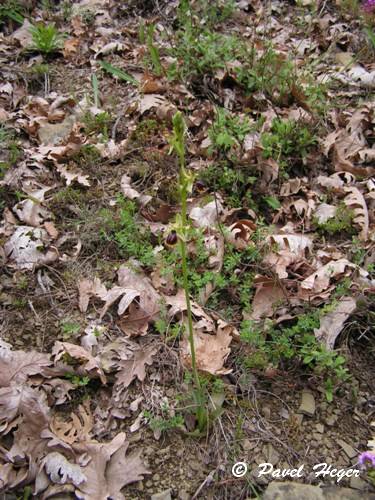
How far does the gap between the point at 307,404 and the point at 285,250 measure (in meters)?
0.84

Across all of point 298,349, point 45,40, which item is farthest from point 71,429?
point 45,40

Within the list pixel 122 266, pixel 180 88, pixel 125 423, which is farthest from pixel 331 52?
pixel 125 423

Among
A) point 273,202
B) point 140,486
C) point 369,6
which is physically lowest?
point 140,486

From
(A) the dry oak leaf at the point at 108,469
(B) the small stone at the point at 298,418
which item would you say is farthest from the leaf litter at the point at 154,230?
(B) the small stone at the point at 298,418

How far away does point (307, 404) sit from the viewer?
2020 mm

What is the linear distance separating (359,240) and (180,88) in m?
1.84

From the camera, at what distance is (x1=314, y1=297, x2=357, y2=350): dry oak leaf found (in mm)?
2117

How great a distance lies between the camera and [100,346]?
222cm

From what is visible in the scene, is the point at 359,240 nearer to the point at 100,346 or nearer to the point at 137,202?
the point at 137,202

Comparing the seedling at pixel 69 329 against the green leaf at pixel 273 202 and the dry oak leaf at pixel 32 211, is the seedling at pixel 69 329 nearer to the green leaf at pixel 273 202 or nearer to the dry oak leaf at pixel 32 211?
the dry oak leaf at pixel 32 211

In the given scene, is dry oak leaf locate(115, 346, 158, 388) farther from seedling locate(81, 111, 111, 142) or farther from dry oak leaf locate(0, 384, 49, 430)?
seedling locate(81, 111, 111, 142)

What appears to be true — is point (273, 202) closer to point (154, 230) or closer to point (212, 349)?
point (154, 230)

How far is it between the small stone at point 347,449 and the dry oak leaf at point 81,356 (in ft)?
3.49

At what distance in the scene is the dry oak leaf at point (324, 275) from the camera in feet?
7.52
